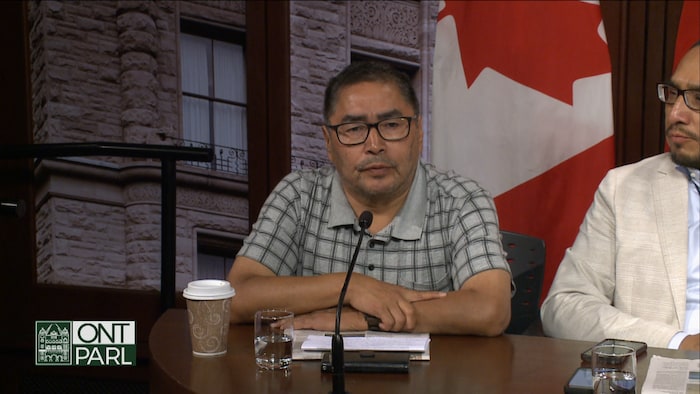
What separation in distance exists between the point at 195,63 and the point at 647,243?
2.25 m

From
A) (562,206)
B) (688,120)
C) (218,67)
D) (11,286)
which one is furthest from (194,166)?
(688,120)

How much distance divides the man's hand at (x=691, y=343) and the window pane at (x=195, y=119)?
2354mm

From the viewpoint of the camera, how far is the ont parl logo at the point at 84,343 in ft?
4.90

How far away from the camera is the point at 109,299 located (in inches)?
145

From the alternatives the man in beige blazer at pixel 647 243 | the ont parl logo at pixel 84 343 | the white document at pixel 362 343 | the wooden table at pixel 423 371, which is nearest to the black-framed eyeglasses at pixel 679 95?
the man in beige blazer at pixel 647 243

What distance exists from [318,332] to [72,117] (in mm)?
2471

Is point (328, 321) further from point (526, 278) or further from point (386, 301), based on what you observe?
point (526, 278)

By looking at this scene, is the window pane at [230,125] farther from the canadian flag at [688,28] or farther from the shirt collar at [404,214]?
the canadian flag at [688,28]

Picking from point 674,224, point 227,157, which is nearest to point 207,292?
point 674,224

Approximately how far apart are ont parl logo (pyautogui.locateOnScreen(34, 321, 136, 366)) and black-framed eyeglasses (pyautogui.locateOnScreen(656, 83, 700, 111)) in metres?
1.55

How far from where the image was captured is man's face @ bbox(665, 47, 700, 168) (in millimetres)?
2127

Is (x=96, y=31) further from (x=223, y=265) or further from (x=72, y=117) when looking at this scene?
(x=223, y=265)

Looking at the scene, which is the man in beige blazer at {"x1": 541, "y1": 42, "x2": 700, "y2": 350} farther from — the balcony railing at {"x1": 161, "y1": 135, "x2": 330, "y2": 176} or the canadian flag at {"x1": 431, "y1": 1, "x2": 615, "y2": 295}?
the balcony railing at {"x1": 161, "y1": 135, "x2": 330, "y2": 176}

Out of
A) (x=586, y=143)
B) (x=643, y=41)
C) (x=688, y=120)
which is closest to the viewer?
(x=688, y=120)
